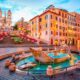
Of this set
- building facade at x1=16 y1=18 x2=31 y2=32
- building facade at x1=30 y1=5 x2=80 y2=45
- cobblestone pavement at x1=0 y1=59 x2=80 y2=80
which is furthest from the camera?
building facade at x1=16 y1=18 x2=31 y2=32

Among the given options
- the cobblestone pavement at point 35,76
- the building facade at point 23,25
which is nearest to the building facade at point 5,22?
the building facade at point 23,25

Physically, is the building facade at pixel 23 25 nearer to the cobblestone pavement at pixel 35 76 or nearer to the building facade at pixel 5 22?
the building facade at pixel 5 22

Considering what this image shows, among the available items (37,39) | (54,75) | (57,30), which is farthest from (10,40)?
(54,75)

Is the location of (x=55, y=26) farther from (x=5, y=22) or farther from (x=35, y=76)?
(x=35, y=76)

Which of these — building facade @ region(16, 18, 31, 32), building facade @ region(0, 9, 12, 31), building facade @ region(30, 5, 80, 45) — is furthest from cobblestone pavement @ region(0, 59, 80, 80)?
building facade @ region(16, 18, 31, 32)

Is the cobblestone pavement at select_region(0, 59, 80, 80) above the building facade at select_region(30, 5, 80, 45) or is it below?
below

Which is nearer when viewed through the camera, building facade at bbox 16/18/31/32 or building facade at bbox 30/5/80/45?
building facade at bbox 30/5/80/45

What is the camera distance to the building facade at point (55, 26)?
38.4 m

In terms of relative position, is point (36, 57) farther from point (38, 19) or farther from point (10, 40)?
point (38, 19)

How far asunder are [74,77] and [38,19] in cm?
3235

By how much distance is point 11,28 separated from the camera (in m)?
48.0

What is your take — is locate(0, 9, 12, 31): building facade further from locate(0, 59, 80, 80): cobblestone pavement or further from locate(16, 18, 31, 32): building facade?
locate(0, 59, 80, 80): cobblestone pavement

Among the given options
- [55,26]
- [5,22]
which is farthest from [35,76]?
[5,22]

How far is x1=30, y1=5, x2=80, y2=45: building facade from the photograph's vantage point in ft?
126
